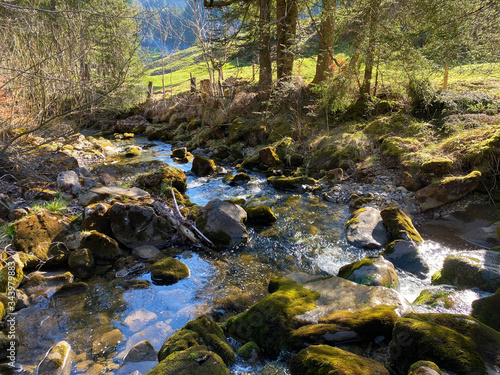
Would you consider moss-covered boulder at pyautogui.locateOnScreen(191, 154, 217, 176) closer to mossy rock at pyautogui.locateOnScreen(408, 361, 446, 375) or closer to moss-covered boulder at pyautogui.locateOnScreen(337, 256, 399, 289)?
moss-covered boulder at pyautogui.locateOnScreen(337, 256, 399, 289)

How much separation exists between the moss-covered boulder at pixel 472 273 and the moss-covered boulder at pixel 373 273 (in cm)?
77

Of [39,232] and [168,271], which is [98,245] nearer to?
[39,232]

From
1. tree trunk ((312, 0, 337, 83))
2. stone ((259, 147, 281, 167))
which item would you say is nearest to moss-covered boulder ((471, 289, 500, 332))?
stone ((259, 147, 281, 167))

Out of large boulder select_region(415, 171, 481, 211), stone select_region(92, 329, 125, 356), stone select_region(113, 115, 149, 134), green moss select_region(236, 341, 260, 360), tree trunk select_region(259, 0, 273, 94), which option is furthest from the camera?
stone select_region(113, 115, 149, 134)

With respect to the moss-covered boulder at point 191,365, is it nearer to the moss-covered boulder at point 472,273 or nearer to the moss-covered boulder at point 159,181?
the moss-covered boulder at point 472,273

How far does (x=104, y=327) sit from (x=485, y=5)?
10.1 metres

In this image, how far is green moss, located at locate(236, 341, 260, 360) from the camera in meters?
3.67

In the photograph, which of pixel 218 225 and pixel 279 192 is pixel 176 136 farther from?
pixel 218 225

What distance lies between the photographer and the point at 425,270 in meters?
5.42

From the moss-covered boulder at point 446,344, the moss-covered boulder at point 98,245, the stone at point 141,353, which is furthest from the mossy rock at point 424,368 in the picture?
the moss-covered boulder at point 98,245

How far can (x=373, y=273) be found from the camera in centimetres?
481

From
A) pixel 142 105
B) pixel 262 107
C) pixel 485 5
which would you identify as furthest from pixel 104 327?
pixel 142 105

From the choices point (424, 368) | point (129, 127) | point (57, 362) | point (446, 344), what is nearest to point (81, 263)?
point (57, 362)

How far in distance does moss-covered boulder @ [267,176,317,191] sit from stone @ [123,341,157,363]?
6.97 m
